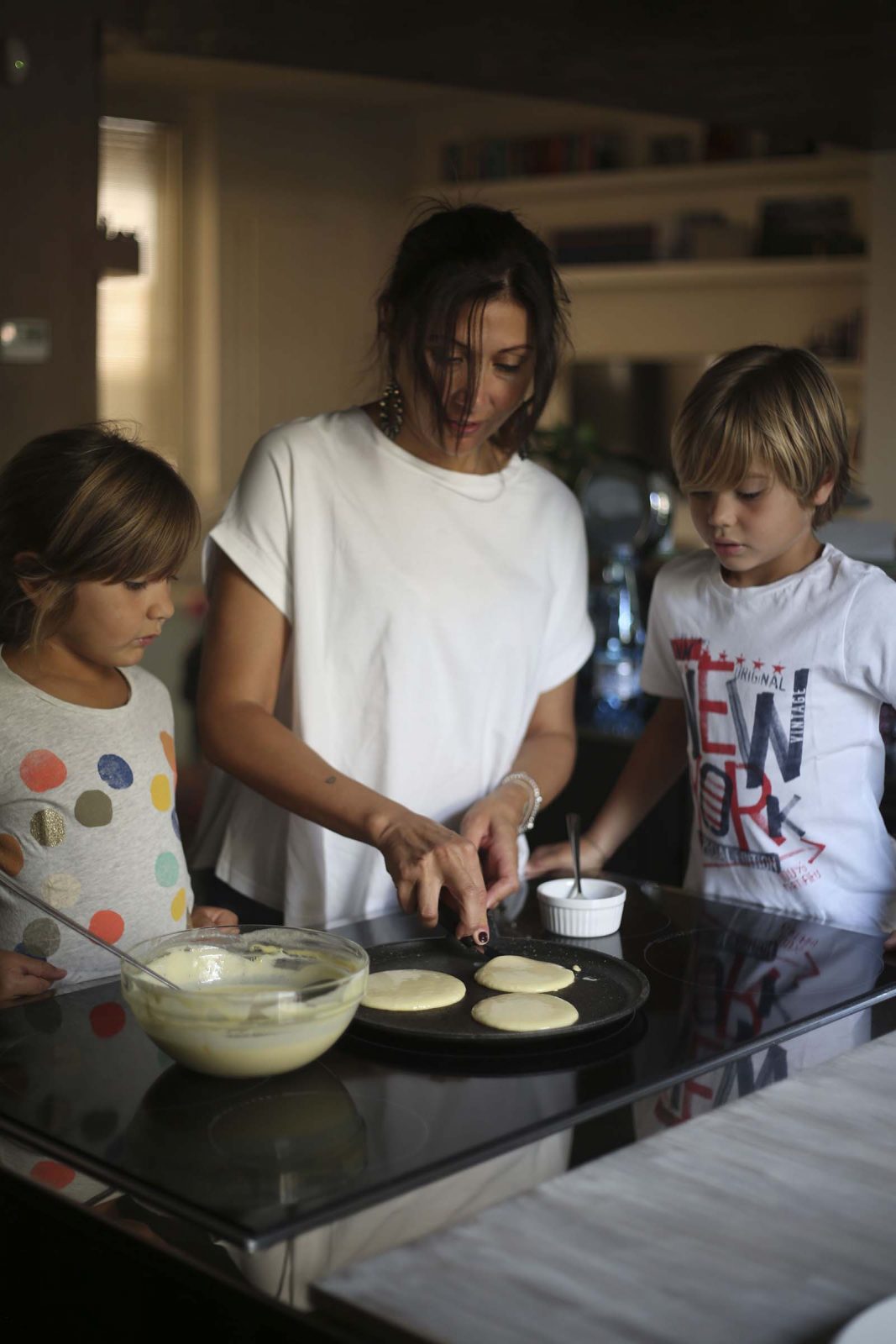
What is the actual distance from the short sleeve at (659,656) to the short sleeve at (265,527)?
Result: 1.47 feet

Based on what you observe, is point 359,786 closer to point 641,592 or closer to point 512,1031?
point 512,1031

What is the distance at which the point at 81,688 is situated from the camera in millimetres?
1420

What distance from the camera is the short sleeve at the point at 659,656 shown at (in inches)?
68.1

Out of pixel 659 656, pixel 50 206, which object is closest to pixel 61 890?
pixel 659 656

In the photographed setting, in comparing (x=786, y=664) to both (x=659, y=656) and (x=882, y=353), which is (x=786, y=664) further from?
(x=882, y=353)

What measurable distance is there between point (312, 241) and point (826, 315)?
264 centimetres

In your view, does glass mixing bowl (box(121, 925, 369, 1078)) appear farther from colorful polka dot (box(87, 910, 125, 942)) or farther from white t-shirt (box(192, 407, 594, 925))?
white t-shirt (box(192, 407, 594, 925))

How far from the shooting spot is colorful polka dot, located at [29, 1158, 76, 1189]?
2.78 feet

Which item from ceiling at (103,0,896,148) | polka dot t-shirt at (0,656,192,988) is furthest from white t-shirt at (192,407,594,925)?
ceiling at (103,0,896,148)

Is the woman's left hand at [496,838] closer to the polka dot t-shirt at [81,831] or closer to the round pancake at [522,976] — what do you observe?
the round pancake at [522,976]

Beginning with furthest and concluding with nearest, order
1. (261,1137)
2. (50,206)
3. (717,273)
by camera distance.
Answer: (717,273) → (50,206) → (261,1137)

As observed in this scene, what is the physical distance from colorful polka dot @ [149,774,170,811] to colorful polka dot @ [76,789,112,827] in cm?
6

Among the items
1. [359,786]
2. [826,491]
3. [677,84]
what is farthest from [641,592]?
[359,786]

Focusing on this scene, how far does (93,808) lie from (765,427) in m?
0.79
